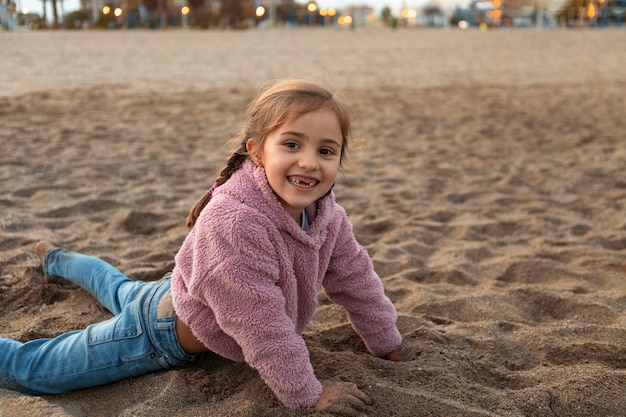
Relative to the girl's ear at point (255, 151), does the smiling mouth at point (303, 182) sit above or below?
below

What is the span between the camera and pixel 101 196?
421 cm

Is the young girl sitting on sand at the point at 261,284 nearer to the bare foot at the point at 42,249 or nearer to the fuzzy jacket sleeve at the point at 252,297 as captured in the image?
the fuzzy jacket sleeve at the point at 252,297

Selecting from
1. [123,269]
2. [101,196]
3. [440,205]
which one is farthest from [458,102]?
[123,269]

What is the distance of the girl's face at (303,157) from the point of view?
1.84 metres

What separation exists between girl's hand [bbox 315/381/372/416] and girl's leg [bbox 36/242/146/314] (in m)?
0.90

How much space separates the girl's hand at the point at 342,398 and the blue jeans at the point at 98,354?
1.71 ft

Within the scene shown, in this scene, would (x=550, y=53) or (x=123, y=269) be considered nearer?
(x=123, y=269)

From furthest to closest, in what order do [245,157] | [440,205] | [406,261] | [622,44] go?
1. [622,44]
2. [440,205]
3. [406,261]
4. [245,157]

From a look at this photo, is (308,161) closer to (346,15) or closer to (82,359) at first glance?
(82,359)

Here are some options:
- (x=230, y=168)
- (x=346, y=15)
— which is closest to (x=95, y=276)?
(x=230, y=168)

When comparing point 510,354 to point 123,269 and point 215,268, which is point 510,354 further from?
point 123,269

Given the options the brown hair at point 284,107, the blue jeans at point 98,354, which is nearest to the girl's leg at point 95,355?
the blue jeans at point 98,354

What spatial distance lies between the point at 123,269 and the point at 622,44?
77.8 feet

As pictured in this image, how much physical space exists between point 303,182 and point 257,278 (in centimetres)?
32
